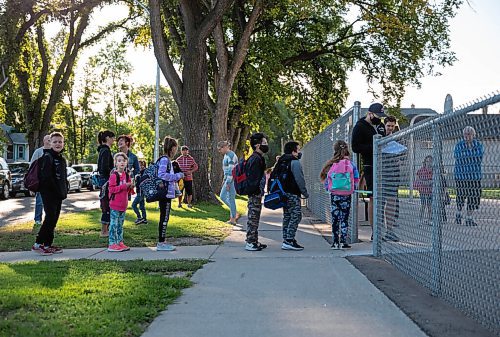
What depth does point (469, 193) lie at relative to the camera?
15.2 feet

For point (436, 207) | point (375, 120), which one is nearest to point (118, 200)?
point (375, 120)

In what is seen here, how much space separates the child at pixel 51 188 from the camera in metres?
9.01

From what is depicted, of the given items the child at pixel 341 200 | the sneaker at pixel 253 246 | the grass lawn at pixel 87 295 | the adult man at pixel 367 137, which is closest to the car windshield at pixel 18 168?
the sneaker at pixel 253 246

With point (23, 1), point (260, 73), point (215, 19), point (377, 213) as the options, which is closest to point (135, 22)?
point (260, 73)

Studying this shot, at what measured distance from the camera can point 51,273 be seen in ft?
23.2

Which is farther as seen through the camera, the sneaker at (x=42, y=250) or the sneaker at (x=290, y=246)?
the sneaker at (x=290, y=246)

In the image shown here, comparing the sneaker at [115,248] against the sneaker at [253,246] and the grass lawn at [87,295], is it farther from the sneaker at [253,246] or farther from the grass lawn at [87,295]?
the sneaker at [253,246]

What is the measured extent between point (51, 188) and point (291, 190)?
3481mm

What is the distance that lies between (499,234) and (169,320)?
99.1 inches

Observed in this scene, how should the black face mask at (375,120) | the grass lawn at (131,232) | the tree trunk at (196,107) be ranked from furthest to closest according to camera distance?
the tree trunk at (196,107)
the grass lawn at (131,232)
the black face mask at (375,120)

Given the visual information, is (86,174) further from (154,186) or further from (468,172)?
(468,172)

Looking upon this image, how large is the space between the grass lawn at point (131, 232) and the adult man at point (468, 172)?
5.97 m

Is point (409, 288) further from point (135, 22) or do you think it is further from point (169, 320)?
point (135, 22)

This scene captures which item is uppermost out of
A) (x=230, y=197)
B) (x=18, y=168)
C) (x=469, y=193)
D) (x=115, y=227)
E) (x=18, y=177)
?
(x=18, y=168)
